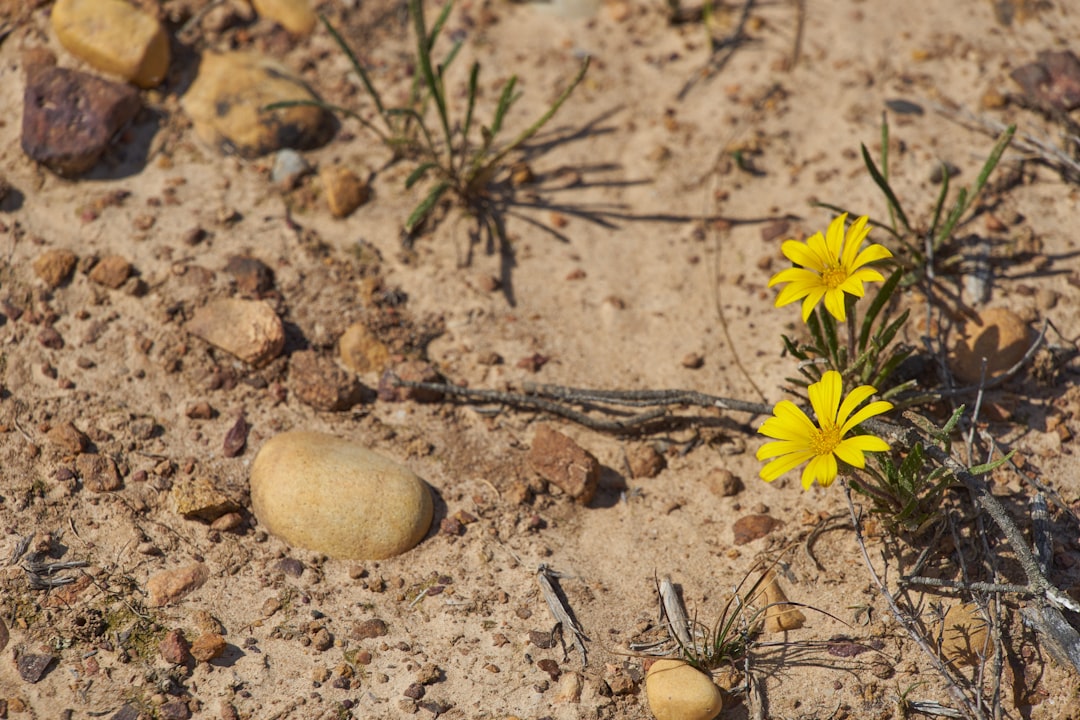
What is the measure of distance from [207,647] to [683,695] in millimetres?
1271

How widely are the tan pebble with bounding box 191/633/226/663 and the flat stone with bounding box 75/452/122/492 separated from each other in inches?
24.1

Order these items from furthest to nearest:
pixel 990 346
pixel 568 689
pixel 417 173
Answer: pixel 417 173 → pixel 990 346 → pixel 568 689

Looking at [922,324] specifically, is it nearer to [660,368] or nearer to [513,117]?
[660,368]

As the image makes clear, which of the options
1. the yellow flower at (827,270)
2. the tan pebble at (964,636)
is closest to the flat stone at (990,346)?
the yellow flower at (827,270)

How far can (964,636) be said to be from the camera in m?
2.31

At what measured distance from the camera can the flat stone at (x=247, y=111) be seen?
132 inches

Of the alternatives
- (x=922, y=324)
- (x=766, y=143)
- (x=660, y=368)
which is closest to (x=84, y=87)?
(x=660, y=368)

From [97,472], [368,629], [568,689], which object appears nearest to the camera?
[568,689]

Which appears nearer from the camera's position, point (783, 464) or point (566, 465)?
point (783, 464)

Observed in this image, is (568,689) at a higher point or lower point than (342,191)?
lower

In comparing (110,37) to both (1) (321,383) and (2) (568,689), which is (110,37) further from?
(2) (568,689)

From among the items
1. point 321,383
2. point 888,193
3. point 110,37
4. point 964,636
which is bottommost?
point 964,636

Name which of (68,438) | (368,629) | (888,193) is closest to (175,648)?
(368,629)

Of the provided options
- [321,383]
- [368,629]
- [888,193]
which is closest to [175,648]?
[368,629]
